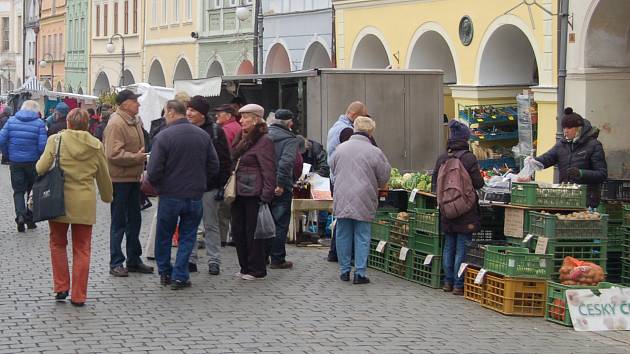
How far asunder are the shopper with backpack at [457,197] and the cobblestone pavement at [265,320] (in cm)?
39

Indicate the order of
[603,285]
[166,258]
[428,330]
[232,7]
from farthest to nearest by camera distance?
[232,7] < [166,258] < [603,285] < [428,330]

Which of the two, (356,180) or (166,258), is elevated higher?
(356,180)

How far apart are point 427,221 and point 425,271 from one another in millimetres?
512

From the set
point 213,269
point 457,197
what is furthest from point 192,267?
point 457,197

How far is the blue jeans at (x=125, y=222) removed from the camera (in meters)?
12.0

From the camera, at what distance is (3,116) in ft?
116

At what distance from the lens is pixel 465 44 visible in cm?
2408

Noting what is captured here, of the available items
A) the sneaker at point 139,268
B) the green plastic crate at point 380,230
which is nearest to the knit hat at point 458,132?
the green plastic crate at point 380,230

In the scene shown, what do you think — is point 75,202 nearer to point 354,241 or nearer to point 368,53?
point 354,241

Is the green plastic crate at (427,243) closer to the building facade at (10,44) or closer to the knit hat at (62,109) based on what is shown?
the knit hat at (62,109)

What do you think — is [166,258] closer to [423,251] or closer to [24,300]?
[24,300]

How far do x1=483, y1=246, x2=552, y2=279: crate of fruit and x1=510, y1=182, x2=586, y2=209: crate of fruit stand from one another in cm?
69

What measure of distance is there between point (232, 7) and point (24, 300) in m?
28.8

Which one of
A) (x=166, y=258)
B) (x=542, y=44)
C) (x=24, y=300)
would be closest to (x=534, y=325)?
(x=166, y=258)
